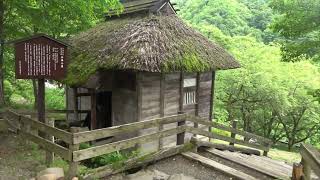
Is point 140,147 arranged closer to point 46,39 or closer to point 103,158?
point 103,158

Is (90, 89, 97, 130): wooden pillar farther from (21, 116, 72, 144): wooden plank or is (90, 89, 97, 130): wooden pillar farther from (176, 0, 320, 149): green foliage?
(176, 0, 320, 149): green foliage

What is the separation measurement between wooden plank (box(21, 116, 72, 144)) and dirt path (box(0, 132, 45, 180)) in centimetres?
91

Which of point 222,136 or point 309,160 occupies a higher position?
point 309,160

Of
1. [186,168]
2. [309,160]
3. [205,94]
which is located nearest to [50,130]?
[186,168]

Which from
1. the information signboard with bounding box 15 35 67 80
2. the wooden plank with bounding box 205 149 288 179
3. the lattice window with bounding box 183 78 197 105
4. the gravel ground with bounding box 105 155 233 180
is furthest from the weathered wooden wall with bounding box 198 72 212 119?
the information signboard with bounding box 15 35 67 80

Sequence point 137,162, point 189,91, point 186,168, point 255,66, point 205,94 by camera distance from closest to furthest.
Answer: point 137,162 < point 186,168 < point 189,91 < point 205,94 < point 255,66

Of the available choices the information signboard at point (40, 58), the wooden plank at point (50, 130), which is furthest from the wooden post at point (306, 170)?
the information signboard at point (40, 58)

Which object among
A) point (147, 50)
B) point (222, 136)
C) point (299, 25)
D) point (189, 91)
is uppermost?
point (299, 25)

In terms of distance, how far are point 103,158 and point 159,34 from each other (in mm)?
5532

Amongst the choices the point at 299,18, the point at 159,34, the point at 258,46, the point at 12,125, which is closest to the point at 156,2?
the point at 159,34

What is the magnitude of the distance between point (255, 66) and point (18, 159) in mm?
17788

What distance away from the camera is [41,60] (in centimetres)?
720

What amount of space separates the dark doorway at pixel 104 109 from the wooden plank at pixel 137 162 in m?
5.57

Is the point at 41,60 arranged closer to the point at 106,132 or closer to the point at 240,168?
the point at 106,132
